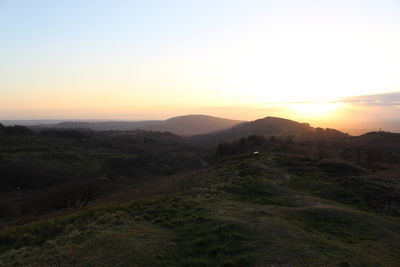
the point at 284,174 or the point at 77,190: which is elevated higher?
the point at 284,174

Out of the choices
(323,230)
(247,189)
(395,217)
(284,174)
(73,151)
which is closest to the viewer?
(323,230)

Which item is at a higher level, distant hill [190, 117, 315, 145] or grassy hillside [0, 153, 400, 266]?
grassy hillside [0, 153, 400, 266]

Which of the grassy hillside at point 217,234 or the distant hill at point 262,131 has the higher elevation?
the grassy hillside at point 217,234

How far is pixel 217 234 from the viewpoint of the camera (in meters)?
10.4

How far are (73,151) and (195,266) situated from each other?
2775 inches

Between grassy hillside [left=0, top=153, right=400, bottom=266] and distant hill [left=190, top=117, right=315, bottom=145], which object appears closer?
grassy hillside [left=0, top=153, right=400, bottom=266]

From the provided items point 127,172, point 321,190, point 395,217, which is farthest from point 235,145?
point 395,217

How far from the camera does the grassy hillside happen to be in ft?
27.9

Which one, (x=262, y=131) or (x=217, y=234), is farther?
(x=262, y=131)

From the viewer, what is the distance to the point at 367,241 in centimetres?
1078

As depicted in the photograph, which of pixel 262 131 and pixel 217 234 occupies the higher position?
pixel 217 234

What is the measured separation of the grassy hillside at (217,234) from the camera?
27.9 feet

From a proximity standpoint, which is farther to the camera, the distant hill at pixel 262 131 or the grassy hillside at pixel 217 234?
the distant hill at pixel 262 131

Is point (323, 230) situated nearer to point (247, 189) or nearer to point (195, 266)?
point (195, 266)
